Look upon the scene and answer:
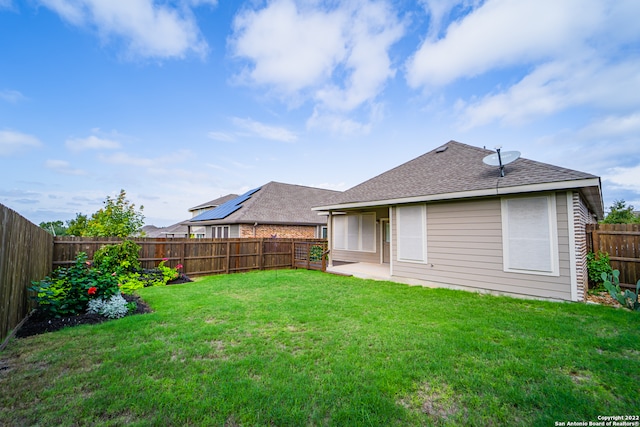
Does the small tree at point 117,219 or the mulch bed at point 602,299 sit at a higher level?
the small tree at point 117,219

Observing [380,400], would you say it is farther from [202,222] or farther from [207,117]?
[202,222]

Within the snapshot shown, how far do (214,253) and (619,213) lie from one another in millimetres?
30397

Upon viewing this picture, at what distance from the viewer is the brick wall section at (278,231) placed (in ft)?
50.2

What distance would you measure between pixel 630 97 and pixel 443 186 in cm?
978

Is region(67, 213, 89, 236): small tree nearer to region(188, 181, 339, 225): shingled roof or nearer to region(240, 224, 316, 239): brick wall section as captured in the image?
region(188, 181, 339, 225): shingled roof

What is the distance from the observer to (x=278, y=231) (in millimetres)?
16750

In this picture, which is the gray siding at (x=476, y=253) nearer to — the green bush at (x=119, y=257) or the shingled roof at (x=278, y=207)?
the green bush at (x=119, y=257)

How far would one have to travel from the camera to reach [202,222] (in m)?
17.8

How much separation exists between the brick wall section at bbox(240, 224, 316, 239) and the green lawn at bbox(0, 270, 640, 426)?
10.5 meters

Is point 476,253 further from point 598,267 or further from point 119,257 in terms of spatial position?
point 119,257

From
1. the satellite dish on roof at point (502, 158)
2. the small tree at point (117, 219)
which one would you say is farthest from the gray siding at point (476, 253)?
the small tree at point (117, 219)

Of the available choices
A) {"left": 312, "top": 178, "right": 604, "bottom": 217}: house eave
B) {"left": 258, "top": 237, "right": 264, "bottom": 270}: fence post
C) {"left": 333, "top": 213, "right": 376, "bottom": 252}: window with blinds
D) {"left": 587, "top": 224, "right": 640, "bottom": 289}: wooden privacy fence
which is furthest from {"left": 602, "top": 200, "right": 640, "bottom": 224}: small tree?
{"left": 258, "top": 237, "right": 264, "bottom": 270}: fence post

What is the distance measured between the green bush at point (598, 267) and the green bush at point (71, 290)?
1172 centimetres

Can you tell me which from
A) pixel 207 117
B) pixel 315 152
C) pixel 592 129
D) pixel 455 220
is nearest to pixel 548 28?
pixel 455 220
